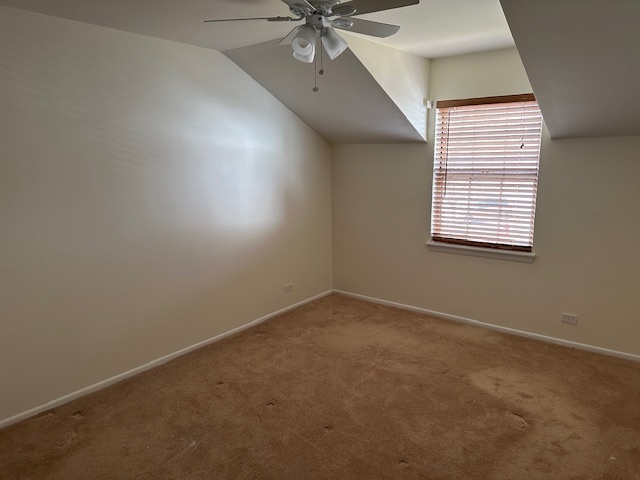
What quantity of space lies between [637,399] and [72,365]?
12.5 ft

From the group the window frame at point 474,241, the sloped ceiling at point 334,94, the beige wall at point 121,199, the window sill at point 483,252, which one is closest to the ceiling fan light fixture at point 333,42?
the sloped ceiling at point 334,94

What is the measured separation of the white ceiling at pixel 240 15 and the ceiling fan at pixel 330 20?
12.7 inches

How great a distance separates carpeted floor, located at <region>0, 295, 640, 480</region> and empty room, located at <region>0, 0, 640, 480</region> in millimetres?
18

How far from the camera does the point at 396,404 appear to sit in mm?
2660

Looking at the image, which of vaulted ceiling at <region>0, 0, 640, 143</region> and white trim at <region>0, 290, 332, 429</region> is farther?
white trim at <region>0, 290, 332, 429</region>

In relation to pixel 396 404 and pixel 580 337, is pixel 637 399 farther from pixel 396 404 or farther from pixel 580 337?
pixel 396 404

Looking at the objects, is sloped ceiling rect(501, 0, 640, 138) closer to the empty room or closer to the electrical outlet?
the empty room

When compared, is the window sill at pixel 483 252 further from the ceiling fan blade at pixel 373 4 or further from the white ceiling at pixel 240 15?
the ceiling fan blade at pixel 373 4

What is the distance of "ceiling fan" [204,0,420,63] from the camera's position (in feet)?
5.90

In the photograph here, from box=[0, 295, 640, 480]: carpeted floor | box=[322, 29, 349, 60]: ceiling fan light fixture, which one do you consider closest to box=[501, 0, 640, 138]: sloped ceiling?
box=[322, 29, 349, 60]: ceiling fan light fixture

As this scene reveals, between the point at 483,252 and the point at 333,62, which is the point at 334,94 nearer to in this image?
the point at 333,62

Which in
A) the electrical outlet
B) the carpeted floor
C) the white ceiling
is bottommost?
the carpeted floor

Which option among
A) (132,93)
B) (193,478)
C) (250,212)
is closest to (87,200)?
(132,93)

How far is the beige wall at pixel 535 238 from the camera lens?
3.11 metres
